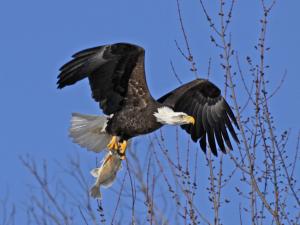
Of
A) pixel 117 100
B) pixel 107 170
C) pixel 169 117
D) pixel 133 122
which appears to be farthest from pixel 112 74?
pixel 107 170

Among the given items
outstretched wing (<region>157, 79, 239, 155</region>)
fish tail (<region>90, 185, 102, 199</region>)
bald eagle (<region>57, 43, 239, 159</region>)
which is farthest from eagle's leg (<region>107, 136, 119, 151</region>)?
outstretched wing (<region>157, 79, 239, 155</region>)

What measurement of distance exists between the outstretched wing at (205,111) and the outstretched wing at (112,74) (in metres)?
0.75

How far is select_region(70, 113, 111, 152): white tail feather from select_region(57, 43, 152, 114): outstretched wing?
0.19 m

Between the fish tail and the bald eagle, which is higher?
the bald eagle

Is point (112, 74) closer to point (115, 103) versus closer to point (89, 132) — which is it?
point (115, 103)

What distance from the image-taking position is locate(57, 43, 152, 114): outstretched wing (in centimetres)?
688

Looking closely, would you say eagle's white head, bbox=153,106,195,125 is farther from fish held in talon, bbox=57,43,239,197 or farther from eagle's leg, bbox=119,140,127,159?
eagle's leg, bbox=119,140,127,159

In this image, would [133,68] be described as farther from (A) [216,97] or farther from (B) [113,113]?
(A) [216,97]

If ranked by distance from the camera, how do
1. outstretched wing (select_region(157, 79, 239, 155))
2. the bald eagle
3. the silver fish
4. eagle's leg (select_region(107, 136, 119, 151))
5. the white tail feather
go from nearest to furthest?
the silver fish, the bald eagle, eagle's leg (select_region(107, 136, 119, 151)), the white tail feather, outstretched wing (select_region(157, 79, 239, 155))

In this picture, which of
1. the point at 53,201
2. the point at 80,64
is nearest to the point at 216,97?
the point at 80,64

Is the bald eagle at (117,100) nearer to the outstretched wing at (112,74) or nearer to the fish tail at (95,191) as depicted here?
the outstretched wing at (112,74)

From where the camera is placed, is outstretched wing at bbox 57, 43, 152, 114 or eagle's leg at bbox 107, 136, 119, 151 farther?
eagle's leg at bbox 107, 136, 119, 151

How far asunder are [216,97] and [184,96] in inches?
16.9

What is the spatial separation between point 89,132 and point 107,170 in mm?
611
